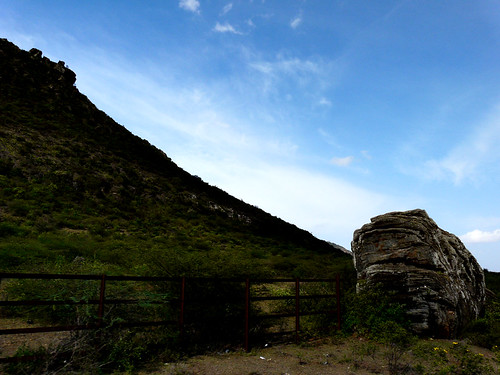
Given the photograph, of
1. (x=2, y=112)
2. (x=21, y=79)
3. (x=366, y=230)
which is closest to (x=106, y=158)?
(x=2, y=112)

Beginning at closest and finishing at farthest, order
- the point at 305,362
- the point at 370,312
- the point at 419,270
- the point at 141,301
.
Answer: the point at 141,301 < the point at 305,362 < the point at 370,312 < the point at 419,270

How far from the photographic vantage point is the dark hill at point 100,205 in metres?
16.5

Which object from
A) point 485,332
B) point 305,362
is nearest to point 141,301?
point 305,362

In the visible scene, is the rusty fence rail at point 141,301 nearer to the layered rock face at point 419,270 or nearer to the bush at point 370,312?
the bush at point 370,312

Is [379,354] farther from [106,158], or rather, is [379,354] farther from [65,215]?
[106,158]

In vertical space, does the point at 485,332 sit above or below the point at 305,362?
above

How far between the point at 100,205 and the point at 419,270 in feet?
89.9

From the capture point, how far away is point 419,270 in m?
11.4

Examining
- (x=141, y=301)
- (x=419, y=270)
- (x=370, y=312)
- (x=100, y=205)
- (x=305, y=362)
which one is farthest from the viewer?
(x=100, y=205)

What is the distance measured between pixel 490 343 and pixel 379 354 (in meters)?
3.97

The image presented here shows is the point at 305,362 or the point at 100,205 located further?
the point at 100,205

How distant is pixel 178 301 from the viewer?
8477 millimetres

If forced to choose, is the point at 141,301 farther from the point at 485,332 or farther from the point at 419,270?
the point at 485,332

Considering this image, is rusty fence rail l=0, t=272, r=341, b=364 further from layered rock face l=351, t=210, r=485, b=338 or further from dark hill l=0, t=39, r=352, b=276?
layered rock face l=351, t=210, r=485, b=338
